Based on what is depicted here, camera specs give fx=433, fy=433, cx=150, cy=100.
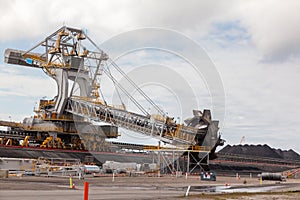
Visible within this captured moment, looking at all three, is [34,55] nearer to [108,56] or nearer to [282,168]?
[108,56]

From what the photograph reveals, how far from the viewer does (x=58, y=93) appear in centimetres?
9356

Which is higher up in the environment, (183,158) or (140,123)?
(140,123)

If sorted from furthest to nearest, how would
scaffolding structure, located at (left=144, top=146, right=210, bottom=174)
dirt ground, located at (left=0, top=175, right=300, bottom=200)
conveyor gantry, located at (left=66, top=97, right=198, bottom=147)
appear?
conveyor gantry, located at (left=66, top=97, right=198, bottom=147)
scaffolding structure, located at (left=144, top=146, right=210, bottom=174)
dirt ground, located at (left=0, top=175, right=300, bottom=200)

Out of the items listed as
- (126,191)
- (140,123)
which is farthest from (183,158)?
(126,191)

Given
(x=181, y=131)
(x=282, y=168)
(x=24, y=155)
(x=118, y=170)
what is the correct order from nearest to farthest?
(x=118, y=170), (x=181, y=131), (x=24, y=155), (x=282, y=168)

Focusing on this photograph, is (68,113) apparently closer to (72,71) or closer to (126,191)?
(72,71)

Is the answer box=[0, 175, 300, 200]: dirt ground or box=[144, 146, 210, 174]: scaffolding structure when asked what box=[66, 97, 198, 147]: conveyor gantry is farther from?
box=[0, 175, 300, 200]: dirt ground

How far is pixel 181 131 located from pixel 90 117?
743 inches

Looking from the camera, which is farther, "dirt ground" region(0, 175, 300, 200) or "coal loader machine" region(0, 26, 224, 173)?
"coal loader machine" region(0, 26, 224, 173)

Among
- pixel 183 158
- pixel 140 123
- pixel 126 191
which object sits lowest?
pixel 126 191

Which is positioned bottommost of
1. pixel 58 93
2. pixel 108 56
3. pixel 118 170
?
pixel 118 170

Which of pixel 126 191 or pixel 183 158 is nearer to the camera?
pixel 126 191

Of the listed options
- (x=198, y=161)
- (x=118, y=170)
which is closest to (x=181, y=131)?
(x=198, y=161)

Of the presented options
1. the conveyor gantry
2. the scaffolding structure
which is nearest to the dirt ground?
the scaffolding structure
